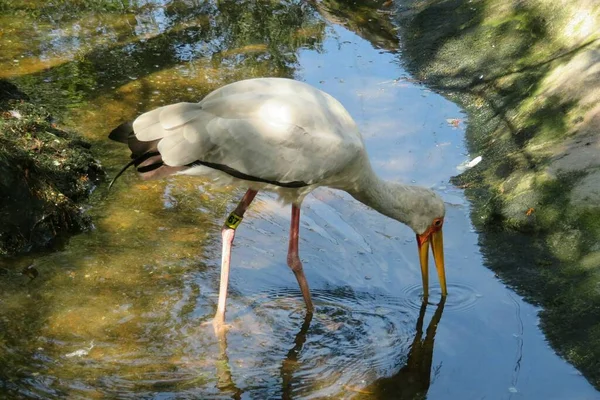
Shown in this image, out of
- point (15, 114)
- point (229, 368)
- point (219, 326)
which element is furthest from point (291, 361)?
point (15, 114)

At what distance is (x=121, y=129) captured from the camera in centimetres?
454

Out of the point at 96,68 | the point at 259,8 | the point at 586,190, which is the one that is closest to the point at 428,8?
the point at 259,8

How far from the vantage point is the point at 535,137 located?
6.37m

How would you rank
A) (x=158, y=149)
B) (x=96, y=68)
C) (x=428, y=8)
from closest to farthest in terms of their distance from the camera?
1. (x=158, y=149)
2. (x=96, y=68)
3. (x=428, y=8)

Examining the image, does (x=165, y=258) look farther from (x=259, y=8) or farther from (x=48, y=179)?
(x=259, y=8)

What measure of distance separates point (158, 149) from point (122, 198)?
146 cm

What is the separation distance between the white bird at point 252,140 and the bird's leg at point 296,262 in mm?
269

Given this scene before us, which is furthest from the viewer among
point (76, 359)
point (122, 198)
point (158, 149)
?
point (122, 198)

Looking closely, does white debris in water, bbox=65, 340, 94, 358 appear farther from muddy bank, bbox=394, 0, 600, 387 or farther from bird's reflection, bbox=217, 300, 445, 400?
muddy bank, bbox=394, 0, 600, 387

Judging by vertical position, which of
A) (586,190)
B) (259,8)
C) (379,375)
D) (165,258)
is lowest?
(379,375)

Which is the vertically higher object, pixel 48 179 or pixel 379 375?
pixel 48 179

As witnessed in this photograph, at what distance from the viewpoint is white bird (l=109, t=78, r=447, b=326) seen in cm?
445

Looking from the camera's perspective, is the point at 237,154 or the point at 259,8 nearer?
the point at 237,154

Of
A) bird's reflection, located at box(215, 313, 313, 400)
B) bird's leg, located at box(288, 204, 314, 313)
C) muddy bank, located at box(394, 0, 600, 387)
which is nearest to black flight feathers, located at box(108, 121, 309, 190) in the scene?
bird's leg, located at box(288, 204, 314, 313)
